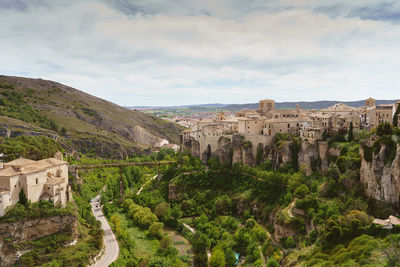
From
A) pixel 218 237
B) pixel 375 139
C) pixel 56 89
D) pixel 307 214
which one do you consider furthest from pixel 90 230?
pixel 56 89

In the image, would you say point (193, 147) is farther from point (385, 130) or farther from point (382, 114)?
point (385, 130)

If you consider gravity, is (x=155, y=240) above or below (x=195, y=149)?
below

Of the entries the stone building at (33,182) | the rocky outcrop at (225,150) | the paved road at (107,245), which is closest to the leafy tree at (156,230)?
the paved road at (107,245)

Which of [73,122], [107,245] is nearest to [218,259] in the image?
[107,245]

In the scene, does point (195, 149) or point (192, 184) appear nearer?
point (192, 184)

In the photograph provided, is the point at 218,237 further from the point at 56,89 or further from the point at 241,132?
the point at 56,89

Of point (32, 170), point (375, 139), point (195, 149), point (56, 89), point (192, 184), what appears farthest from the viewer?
point (56, 89)
